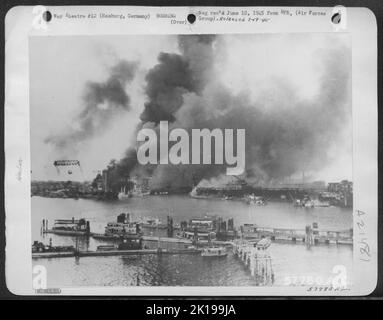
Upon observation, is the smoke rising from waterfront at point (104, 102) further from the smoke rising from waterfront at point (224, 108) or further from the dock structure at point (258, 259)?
the dock structure at point (258, 259)

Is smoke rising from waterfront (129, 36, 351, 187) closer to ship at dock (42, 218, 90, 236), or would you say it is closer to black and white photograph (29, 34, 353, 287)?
black and white photograph (29, 34, 353, 287)

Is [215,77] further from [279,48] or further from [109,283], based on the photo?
[109,283]

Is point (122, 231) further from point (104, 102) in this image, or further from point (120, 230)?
point (104, 102)

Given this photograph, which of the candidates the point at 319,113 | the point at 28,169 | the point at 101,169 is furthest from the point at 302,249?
the point at 28,169

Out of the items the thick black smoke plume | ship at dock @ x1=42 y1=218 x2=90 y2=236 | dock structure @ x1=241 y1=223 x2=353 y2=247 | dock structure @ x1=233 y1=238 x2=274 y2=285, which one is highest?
the thick black smoke plume

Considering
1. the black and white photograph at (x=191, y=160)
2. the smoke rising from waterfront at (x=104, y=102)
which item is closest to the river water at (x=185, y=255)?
the black and white photograph at (x=191, y=160)

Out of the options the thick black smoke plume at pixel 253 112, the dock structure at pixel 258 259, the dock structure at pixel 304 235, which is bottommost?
the dock structure at pixel 258 259

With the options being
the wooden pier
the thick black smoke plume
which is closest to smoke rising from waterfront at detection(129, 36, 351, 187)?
the thick black smoke plume
